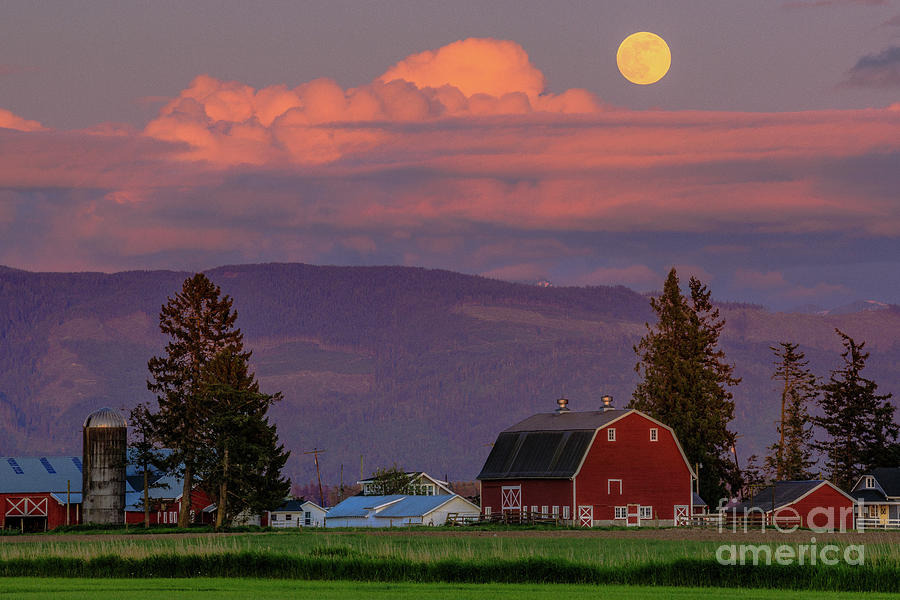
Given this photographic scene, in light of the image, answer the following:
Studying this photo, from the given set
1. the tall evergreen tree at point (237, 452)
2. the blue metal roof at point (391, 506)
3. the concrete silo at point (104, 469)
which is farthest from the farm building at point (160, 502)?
the tall evergreen tree at point (237, 452)

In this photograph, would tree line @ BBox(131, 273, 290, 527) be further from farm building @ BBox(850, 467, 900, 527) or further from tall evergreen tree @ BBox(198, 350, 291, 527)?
farm building @ BBox(850, 467, 900, 527)

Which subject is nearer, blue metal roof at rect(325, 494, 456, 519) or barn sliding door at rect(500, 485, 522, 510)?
barn sliding door at rect(500, 485, 522, 510)

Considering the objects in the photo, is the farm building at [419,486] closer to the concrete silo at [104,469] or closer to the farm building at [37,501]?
the farm building at [37,501]

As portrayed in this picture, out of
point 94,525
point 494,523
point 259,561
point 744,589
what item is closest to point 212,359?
point 94,525

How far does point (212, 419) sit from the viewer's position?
3839 inches

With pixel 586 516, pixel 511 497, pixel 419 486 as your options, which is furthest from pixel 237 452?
pixel 419 486

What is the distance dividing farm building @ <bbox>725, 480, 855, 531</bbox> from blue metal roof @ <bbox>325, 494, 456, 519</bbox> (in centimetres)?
2651

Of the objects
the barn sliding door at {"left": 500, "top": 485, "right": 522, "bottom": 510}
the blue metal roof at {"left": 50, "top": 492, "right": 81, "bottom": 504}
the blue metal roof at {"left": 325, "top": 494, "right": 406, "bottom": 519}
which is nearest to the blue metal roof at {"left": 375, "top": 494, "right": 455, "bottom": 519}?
the blue metal roof at {"left": 325, "top": 494, "right": 406, "bottom": 519}

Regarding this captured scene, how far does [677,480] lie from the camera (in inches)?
4540

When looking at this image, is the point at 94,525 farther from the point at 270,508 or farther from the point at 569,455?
the point at 569,455

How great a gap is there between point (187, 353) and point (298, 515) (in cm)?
6381

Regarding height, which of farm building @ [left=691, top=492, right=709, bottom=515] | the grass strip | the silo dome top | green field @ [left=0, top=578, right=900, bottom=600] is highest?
the silo dome top

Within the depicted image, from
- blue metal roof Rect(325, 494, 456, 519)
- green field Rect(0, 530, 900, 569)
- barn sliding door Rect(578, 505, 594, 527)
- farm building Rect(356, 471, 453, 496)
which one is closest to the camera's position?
green field Rect(0, 530, 900, 569)

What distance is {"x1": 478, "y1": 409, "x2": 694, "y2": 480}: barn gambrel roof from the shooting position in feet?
368
